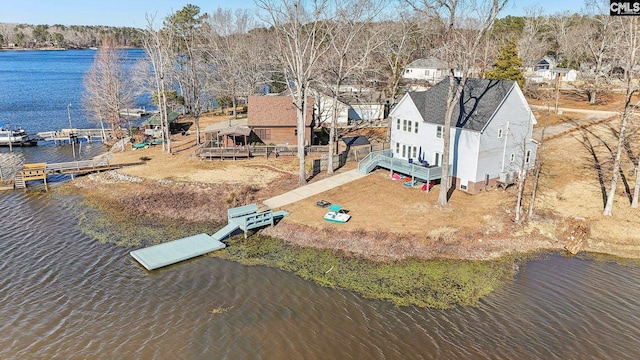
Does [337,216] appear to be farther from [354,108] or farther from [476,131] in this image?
[354,108]

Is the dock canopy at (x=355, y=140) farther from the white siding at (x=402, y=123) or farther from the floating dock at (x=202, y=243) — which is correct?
the floating dock at (x=202, y=243)

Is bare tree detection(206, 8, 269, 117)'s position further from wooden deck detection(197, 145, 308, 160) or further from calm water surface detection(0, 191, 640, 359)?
calm water surface detection(0, 191, 640, 359)

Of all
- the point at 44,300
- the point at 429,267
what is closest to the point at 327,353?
the point at 429,267

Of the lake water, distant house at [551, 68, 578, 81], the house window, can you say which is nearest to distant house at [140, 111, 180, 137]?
the house window

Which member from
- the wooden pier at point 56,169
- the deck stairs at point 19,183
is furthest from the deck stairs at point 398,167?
the deck stairs at point 19,183

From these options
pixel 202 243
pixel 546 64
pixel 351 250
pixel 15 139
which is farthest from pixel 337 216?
pixel 546 64

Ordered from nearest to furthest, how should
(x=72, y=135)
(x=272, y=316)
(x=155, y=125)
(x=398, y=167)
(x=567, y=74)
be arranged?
(x=272, y=316) < (x=398, y=167) < (x=72, y=135) < (x=155, y=125) < (x=567, y=74)

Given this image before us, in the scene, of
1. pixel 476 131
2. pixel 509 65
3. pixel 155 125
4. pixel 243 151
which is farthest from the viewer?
pixel 509 65
